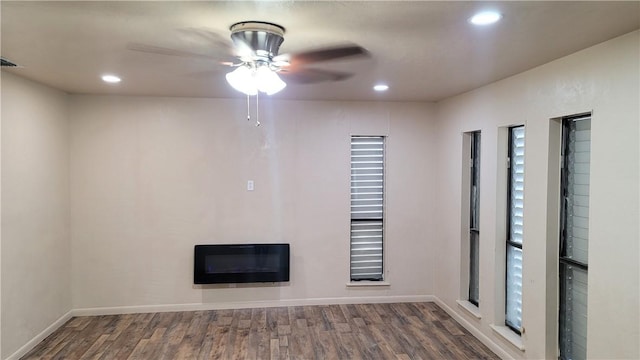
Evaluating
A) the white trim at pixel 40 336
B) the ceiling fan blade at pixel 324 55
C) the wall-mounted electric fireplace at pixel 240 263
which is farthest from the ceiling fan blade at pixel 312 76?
the white trim at pixel 40 336

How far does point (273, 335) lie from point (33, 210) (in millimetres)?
2472

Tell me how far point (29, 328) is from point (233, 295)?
1.92 metres

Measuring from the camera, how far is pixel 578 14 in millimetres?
2031

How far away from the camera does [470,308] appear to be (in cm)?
429

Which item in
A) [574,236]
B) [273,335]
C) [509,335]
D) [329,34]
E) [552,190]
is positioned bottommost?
[273,335]

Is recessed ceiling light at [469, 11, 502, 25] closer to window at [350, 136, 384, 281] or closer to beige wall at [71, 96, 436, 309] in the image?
beige wall at [71, 96, 436, 309]

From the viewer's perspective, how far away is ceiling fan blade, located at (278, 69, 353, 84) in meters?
3.37

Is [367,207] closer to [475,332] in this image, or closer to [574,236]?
[475,332]

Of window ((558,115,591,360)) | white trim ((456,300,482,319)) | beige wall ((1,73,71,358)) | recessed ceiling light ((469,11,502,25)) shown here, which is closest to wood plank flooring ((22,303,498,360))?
white trim ((456,300,482,319))

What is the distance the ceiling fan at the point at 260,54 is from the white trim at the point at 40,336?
2.83m

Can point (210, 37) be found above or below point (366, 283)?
above

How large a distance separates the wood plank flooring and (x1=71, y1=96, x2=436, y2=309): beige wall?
261 millimetres

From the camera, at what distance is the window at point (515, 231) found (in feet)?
11.9

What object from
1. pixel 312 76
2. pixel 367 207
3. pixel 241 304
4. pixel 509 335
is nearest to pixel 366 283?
pixel 367 207
